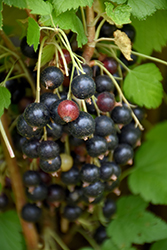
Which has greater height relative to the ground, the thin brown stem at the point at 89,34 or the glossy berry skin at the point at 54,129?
the thin brown stem at the point at 89,34

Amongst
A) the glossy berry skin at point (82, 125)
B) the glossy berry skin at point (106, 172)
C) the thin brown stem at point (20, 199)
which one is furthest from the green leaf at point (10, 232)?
the glossy berry skin at point (82, 125)

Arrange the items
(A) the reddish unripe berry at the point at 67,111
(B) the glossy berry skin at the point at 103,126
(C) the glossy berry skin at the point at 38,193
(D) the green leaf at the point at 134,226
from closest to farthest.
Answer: (A) the reddish unripe berry at the point at 67,111
(B) the glossy berry skin at the point at 103,126
(C) the glossy berry skin at the point at 38,193
(D) the green leaf at the point at 134,226

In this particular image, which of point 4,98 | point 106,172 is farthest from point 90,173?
point 4,98

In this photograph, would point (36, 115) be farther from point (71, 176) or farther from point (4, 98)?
point (71, 176)

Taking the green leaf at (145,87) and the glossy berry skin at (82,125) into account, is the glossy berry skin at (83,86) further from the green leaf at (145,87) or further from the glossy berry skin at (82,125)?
the green leaf at (145,87)

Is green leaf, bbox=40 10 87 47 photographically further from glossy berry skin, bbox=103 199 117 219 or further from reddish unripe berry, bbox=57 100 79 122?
glossy berry skin, bbox=103 199 117 219
